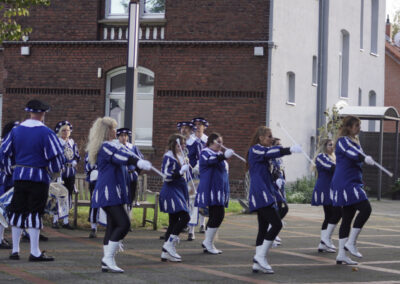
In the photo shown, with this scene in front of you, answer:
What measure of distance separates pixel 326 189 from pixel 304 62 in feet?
45.0

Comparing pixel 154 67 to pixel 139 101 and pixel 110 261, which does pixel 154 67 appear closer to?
pixel 139 101

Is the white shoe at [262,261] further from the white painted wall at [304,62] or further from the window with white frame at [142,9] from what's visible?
the window with white frame at [142,9]

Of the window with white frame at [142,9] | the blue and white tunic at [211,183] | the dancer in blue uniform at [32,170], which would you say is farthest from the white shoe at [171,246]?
the window with white frame at [142,9]

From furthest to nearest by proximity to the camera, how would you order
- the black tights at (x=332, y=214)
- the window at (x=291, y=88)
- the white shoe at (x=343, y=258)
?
the window at (x=291, y=88) < the black tights at (x=332, y=214) < the white shoe at (x=343, y=258)

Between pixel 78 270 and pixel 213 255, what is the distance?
2.48 m

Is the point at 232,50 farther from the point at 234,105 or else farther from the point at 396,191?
the point at 396,191

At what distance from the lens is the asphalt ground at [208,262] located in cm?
880

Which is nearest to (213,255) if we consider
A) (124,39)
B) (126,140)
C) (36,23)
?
(126,140)

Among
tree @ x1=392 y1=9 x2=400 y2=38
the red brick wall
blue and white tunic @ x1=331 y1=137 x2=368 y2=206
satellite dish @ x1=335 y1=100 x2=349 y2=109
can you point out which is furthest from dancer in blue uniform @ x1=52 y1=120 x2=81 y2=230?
tree @ x1=392 y1=9 x2=400 y2=38

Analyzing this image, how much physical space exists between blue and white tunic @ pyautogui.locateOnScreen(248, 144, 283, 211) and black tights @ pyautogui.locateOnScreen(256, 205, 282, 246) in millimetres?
83

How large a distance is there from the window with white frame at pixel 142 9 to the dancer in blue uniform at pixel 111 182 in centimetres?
1385

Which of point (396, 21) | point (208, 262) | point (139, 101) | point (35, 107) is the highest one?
point (396, 21)

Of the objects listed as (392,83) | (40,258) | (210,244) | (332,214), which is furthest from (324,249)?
(392,83)

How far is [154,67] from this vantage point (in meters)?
22.6
